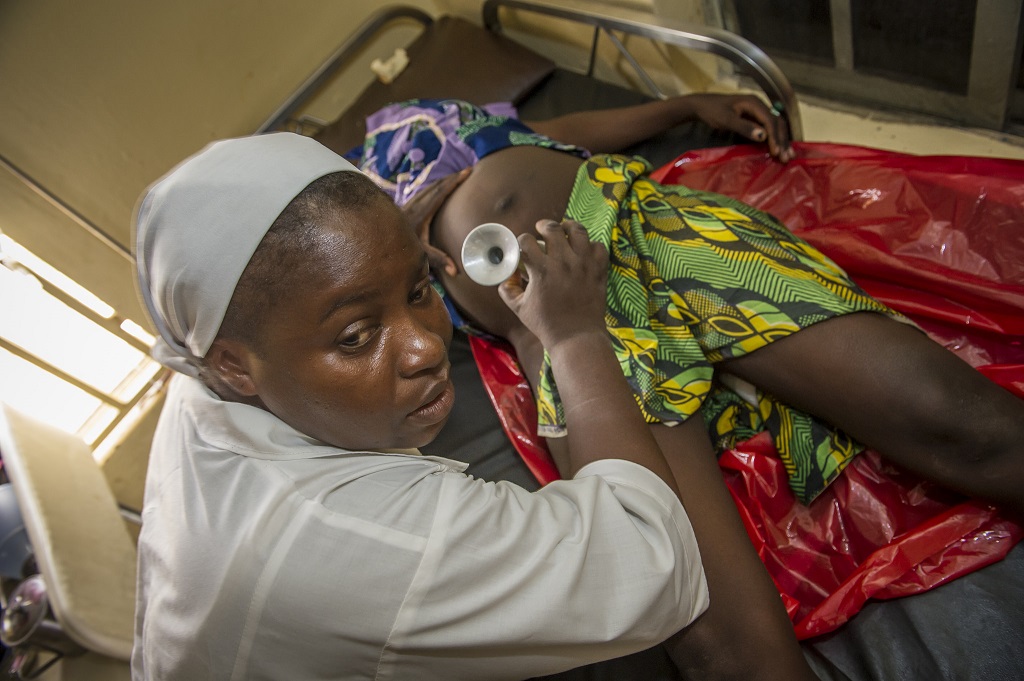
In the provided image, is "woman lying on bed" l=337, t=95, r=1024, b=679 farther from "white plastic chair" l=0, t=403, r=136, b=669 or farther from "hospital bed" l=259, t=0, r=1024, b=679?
"white plastic chair" l=0, t=403, r=136, b=669

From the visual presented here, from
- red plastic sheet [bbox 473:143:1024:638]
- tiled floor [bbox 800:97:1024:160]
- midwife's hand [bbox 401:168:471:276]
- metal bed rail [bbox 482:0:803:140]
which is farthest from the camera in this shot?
tiled floor [bbox 800:97:1024:160]

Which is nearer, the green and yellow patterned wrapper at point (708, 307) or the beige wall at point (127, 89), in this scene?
the green and yellow patterned wrapper at point (708, 307)

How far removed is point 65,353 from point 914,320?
2.35m

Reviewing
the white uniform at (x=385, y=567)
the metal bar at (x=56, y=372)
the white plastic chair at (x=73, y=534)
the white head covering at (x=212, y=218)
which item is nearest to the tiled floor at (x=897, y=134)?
the white uniform at (x=385, y=567)

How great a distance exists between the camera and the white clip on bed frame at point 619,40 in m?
1.71

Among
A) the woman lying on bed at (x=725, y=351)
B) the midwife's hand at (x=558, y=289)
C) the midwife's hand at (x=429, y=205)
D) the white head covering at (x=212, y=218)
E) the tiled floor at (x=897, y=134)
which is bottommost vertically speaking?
the tiled floor at (x=897, y=134)

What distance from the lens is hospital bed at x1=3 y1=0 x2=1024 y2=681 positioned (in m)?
1.11

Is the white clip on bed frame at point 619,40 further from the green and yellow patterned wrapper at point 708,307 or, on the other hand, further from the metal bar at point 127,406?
the metal bar at point 127,406

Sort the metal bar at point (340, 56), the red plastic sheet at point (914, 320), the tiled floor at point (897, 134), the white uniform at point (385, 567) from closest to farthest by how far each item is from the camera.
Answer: the white uniform at point (385, 567) → the red plastic sheet at point (914, 320) → the tiled floor at point (897, 134) → the metal bar at point (340, 56)

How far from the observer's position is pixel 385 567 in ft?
2.48

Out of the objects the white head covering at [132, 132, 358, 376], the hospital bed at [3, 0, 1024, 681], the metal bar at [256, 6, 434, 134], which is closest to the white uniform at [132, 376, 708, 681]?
the white head covering at [132, 132, 358, 376]

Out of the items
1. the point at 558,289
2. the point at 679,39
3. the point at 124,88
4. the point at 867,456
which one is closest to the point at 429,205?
the point at 558,289

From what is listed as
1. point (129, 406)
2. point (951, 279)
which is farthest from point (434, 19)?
point (951, 279)

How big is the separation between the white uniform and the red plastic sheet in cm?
49
